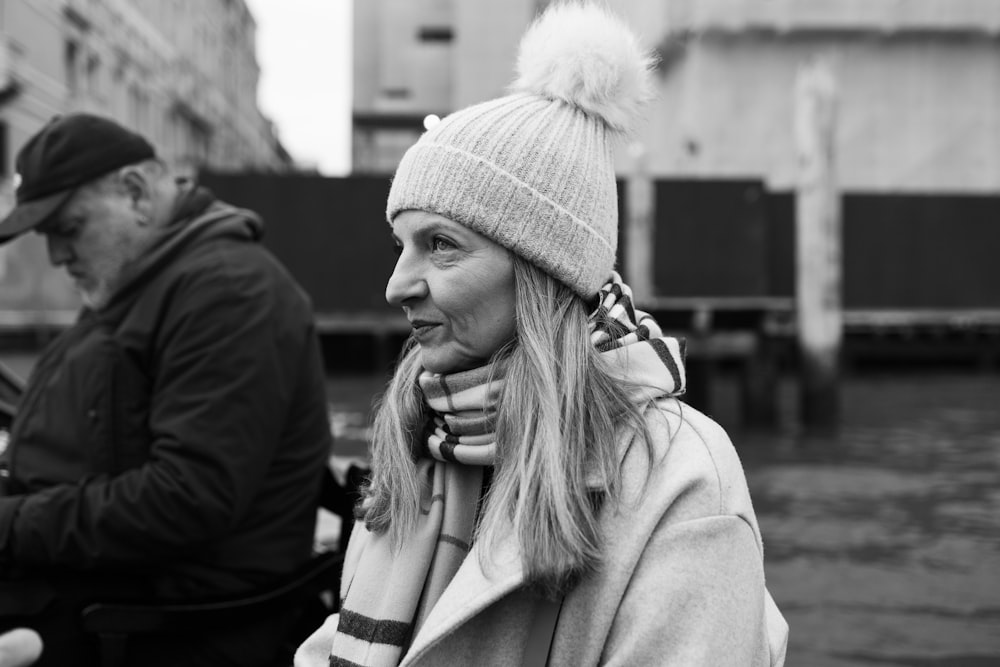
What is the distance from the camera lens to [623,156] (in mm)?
27969

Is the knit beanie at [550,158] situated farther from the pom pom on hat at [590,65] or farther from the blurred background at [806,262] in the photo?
the blurred background at [806,262]

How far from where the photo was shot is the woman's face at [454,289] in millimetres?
1716

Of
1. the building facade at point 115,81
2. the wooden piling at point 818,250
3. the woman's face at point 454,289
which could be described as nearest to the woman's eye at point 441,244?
the woman's face at point 454,289

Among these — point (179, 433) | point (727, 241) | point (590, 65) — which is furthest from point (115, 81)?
point (590, 65)

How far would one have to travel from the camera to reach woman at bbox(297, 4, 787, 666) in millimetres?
1561

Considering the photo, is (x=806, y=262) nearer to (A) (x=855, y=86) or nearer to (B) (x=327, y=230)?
(B) (x=327, y=230)

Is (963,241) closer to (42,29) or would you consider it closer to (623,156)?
(623,156)

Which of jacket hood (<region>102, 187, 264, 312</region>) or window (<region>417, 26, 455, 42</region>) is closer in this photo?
jacket hood (<region>102, 187, 264, 312</region>)

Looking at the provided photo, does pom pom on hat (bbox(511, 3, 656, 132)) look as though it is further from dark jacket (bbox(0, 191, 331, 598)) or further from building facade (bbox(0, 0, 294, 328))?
building facade (bbox(0, 0, 294, 328))

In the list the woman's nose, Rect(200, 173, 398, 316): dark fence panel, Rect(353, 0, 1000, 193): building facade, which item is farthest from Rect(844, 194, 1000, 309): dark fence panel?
the woman's nose

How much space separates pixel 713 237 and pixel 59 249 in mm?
17748

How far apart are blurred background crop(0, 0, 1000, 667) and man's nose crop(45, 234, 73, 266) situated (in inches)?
105

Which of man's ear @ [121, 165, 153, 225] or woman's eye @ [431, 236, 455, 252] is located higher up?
man's ear @ [121, 165, 153, 225]

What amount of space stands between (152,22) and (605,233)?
40.9 metres
